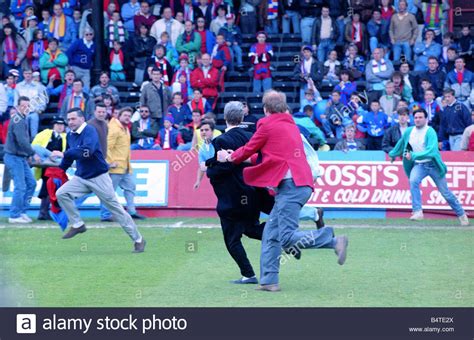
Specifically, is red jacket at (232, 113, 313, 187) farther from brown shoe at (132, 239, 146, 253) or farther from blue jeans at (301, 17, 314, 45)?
blue jeans at (301, 17, 314, 45)

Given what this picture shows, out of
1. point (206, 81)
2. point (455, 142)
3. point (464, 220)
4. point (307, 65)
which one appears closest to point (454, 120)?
point (455, 142)

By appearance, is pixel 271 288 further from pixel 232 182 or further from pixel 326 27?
pixel 326 27

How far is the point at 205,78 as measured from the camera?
2406cm

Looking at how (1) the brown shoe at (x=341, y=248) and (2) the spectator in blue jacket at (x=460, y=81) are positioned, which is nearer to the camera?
(1) the brown shoe at (x=341, y=248)

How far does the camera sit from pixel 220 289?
39.3 feet

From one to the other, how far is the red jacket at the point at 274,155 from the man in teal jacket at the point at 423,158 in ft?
22.1

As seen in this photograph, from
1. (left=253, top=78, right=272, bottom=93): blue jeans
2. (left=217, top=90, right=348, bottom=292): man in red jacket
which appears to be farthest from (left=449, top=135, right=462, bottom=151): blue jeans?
(left=217, top=90, right=348, bottom=292): man in red jacket

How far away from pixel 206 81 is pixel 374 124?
416 centimetres

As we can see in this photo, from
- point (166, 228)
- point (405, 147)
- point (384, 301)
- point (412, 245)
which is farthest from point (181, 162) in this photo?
point (384, 301)

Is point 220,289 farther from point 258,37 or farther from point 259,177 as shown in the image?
point 258,37

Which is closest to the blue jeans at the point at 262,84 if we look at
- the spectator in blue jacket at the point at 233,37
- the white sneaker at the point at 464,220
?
the spectator in blue jacket at the point at 233,37

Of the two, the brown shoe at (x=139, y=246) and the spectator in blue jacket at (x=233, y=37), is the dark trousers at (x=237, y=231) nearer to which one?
the brown shoe at (x=139, y=246)

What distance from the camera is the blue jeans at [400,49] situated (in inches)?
970

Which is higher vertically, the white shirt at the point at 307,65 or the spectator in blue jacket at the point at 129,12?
the spectator in blue jacket at the point at 129,12
